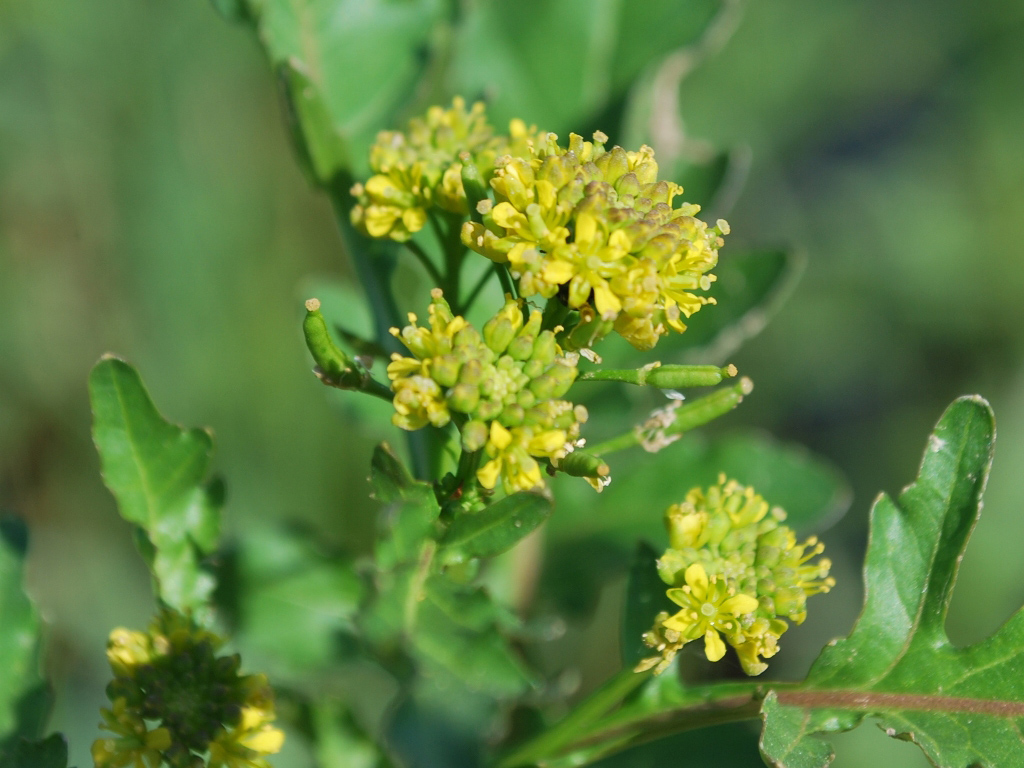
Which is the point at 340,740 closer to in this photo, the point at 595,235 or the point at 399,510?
the point at 399,510

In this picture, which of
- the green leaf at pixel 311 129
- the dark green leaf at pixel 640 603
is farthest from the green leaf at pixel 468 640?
the green leaf at pixel 311 129

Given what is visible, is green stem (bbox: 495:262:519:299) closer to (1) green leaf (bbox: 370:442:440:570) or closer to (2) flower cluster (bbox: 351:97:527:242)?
(2) flower cluster (bbox: 351:97:527:242)

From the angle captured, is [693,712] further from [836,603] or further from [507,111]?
[836,603]

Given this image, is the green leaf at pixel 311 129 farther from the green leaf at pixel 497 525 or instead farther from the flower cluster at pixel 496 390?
the green leaf at pixel 497 525

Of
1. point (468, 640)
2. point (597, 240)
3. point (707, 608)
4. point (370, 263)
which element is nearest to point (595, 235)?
point (597, 240)

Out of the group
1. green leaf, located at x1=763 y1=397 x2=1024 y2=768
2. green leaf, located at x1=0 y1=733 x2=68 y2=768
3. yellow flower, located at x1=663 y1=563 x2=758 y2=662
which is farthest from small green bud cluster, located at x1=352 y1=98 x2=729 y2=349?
green leaf, located at x1=0 y1=733 x2=68 y2=768
